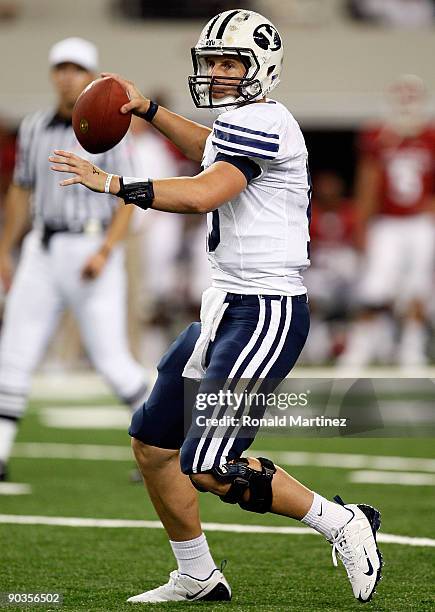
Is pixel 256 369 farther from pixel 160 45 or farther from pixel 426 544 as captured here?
pixel 160 45

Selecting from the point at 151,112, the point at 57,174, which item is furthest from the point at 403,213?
the point at 151,112

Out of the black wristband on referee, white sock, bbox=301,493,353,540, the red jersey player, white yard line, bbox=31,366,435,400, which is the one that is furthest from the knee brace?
the red jersey player

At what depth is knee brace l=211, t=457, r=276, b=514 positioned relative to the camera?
3.74m

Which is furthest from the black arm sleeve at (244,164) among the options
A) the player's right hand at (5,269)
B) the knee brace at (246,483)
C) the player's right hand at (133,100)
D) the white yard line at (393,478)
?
the player's right hand at (5,269)

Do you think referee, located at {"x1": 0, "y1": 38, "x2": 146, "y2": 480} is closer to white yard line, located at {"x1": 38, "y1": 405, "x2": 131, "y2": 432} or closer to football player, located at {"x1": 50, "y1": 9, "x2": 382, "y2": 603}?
white yard line, located at {"x1": 38, "y1": 405, "x2": 131, "y2": 432}

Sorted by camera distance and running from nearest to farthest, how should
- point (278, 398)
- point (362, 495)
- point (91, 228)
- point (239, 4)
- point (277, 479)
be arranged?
point (277, 479) < point (278, 398) < point (362, 495) < point (91, 228) < point (239, 4)

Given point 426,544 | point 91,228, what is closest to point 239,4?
point 91,228

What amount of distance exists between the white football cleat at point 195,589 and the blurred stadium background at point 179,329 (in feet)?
0.29

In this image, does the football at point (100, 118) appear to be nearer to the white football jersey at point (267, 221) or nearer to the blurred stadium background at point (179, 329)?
the white football jersey at point (267, 221)

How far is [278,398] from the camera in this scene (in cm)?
411

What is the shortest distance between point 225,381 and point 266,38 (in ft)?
3.22

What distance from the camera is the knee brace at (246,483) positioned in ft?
12.3

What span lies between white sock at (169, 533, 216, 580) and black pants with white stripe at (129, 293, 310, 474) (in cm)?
28

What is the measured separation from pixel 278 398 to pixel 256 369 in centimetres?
27
